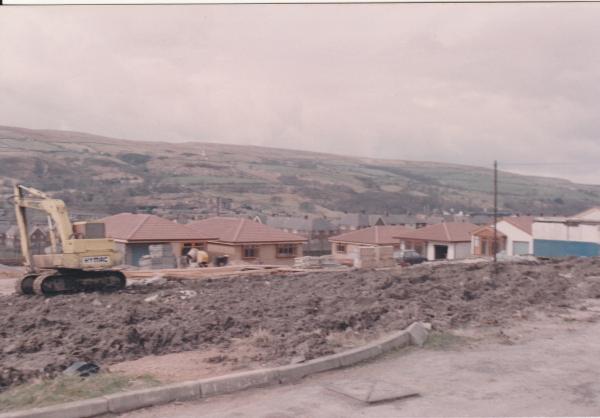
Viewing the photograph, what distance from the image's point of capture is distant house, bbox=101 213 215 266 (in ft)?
127

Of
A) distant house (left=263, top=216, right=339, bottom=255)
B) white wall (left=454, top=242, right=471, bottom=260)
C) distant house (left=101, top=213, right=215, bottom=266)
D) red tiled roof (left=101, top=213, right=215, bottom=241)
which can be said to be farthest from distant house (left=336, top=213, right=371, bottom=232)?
red tiled roof (left=101, top=213, right=215, bottom=241)

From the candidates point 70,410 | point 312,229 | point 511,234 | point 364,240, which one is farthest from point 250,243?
point 70,410

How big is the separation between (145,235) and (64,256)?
21.6 m

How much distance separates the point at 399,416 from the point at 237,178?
121m

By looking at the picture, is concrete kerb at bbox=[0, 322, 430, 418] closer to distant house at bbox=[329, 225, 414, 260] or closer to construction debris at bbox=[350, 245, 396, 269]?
construction debris at bbox=[350, 245, 396, 269]

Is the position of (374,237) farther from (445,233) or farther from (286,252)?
(286,252)

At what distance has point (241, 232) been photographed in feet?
153

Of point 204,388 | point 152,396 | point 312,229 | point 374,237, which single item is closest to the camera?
point 152,396

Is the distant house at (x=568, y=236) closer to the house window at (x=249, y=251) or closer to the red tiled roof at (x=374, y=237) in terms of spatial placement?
the red tiled roof at (x=374, y=237)

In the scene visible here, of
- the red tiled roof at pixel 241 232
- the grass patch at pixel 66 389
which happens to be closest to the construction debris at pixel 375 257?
the red tiled roof at pixel 241 232

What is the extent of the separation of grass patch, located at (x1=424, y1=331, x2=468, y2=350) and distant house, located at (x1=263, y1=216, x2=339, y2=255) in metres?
60.2

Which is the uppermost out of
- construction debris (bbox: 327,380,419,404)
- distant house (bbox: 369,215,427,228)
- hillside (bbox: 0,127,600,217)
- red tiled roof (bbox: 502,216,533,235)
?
hillside (bbox: 0,127,600,217)

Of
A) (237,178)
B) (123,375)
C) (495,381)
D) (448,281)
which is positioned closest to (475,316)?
(495,381)

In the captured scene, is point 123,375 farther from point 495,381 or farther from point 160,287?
point 160,287
